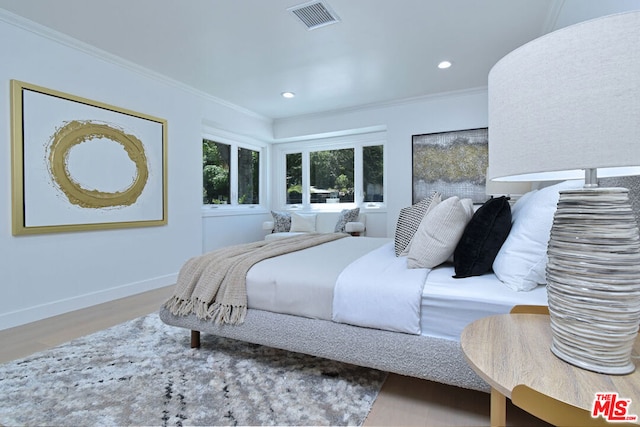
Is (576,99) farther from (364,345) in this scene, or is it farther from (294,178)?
(294,178)

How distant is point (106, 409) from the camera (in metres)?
1.48

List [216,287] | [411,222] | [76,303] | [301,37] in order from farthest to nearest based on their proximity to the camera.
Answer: [76,303]
[301,37]
[411,222]
[216,287]

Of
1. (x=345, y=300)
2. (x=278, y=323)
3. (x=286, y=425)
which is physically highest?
(x=345, y=300)

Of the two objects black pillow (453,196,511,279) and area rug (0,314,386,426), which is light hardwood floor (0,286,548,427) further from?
black pillow (453,196,511,279)

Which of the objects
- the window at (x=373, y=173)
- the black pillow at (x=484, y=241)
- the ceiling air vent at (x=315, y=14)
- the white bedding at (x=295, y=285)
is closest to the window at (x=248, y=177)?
the window at (x=373, y=173)

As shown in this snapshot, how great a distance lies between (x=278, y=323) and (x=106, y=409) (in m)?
0.85

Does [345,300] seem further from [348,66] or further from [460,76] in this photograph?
[460,76]

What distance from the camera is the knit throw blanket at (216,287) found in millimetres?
1828

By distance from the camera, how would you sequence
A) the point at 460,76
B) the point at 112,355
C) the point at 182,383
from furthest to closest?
the point at 460,76, the point at 112,355, the point at 182,383

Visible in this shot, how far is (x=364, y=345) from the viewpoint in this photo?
1510 millimetres

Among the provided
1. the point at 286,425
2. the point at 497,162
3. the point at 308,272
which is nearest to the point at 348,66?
the point at 308,272

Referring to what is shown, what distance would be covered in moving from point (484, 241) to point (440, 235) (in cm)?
20

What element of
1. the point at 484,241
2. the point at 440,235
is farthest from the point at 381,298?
the point at 484,241

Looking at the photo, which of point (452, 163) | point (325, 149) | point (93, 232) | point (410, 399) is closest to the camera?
point (410, 399)
